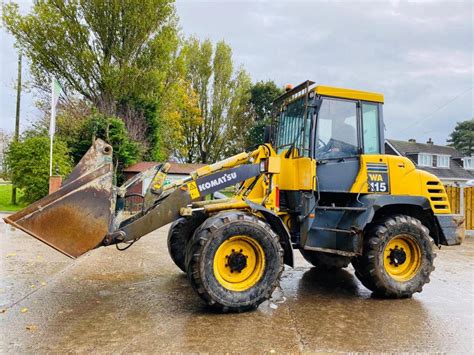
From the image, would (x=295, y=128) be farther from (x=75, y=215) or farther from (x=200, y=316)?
(x=75, y=215)

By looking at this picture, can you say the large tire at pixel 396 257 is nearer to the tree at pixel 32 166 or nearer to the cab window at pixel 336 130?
the cab window at pixel 336 130

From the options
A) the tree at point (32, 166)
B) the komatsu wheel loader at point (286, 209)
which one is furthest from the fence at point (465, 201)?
the tree at point (32, 166)

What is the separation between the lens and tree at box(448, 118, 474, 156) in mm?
55094

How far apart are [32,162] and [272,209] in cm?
1535

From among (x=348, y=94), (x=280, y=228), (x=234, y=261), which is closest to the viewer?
(x=234, y=261)

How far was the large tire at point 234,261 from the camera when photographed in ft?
15.8

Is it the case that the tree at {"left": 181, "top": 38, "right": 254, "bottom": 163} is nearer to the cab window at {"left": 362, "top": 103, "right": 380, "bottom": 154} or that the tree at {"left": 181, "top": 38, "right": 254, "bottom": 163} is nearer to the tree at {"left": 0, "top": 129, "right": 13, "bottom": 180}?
the tree at {"left": 0, "top": 129, "right": 13, "bottom": 180}

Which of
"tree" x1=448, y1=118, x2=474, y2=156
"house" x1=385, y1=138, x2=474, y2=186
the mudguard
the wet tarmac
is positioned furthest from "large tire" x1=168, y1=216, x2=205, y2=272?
"tree" x1=448, y1=118, x2=474, y2=156

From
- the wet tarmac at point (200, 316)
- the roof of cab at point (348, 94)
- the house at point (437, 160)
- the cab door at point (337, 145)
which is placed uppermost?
the house at point (437, 160)

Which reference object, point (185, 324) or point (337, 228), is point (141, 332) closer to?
point (185, 324)

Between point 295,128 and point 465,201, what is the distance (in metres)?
9.97

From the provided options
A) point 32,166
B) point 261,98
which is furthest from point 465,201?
point 261,98

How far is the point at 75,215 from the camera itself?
4.72 metres

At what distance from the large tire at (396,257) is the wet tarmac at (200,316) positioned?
0.66 ft
